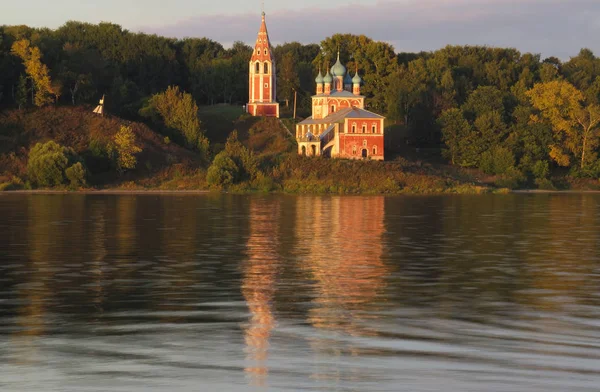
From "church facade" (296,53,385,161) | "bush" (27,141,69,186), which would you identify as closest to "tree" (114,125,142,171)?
"bush" (27,141,69,186)

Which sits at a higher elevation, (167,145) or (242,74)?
(242,74)

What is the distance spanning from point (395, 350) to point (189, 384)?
4037mm

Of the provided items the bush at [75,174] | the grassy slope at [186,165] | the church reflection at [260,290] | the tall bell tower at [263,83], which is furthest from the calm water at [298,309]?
the tall bell tower at [263,83]

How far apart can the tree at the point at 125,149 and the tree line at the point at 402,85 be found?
1268 centimetres

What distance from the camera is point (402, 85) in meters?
125

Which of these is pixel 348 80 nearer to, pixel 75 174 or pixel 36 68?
pixel 36 68

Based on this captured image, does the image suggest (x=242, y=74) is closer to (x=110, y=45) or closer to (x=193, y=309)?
(x=110, y=45)

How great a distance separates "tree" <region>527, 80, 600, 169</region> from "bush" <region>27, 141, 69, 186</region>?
5145 centimetres

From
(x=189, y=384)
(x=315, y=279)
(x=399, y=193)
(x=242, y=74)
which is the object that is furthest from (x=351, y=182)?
(x=189, y=384)

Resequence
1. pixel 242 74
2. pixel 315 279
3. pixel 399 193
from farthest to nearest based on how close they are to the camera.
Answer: pixel 242 74
pixel 399 193
pixel 315 279

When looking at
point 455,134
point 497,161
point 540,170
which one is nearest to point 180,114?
point 455,134

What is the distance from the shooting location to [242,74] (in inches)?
5694

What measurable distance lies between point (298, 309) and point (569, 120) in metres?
97.1

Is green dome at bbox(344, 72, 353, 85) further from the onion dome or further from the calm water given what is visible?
the calm water
